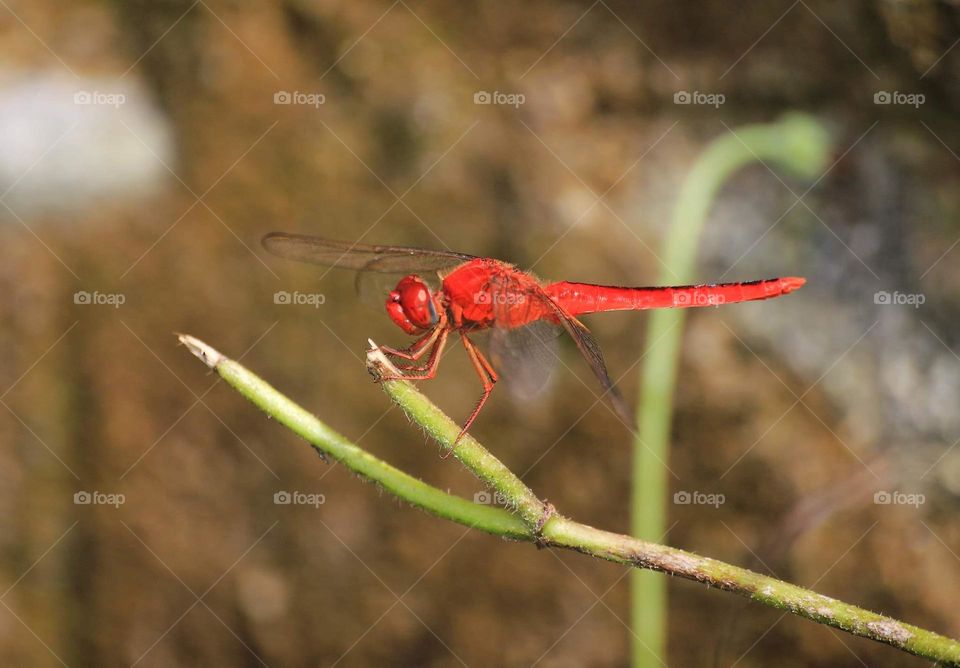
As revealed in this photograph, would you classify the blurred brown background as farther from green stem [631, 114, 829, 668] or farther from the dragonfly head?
the dragonfly head

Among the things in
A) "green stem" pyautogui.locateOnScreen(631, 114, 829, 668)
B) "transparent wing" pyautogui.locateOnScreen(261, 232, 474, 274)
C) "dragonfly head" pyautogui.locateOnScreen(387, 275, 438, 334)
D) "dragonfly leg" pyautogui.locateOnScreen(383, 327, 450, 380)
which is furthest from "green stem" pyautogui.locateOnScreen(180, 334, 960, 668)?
"green stem" pyautogui.locateOnScreen(631, 114, 829, 668)

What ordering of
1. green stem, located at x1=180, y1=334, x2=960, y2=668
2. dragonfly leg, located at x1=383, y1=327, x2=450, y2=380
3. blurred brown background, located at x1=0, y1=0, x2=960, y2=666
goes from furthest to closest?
blurred brown background, located at x1=0, y1=0, x2=960, y2=666, dragonfly leg, located at x1=383, y1=327, x2=450, y2=380, green stem, located at x1=180, y1=334, x2=960, y2=668

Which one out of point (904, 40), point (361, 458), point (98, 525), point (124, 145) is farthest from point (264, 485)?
point (904, 40)

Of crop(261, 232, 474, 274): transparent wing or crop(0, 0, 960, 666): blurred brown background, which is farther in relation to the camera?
crop(0, 0, 960, 666): blurred brown background

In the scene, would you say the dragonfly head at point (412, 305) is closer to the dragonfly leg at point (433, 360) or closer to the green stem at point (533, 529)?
the dragonfly leg at point (433, 360)

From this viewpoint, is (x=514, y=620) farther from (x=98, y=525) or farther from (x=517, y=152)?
(x=98, y=525)

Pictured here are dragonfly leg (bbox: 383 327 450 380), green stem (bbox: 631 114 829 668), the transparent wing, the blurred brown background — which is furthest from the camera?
the blurred brown background
